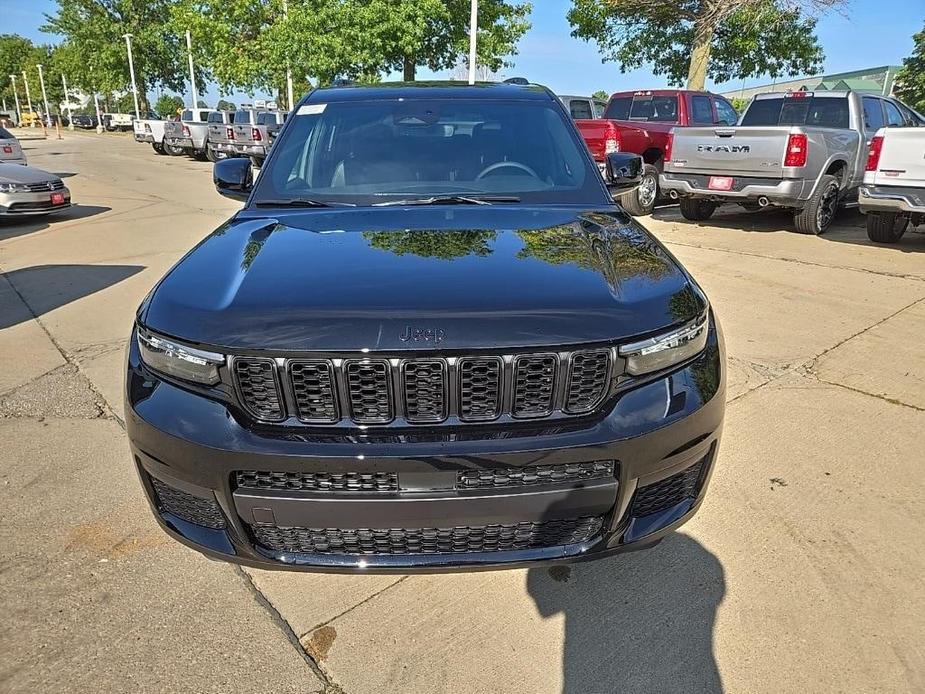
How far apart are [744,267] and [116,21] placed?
61.1 meters

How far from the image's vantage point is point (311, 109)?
3.47 meters

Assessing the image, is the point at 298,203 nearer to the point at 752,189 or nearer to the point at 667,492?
the point at 667,492

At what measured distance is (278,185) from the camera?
3.13 meters

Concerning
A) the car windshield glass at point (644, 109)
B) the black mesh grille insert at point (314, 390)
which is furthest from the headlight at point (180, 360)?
the car windshield glass at point (644, 109)

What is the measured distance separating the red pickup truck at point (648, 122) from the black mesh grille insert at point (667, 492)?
29.8ft

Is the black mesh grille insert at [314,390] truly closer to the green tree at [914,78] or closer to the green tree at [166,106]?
the green tree at [914,78]

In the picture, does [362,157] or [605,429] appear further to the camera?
[362,157]

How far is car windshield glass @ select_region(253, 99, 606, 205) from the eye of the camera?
3086mm

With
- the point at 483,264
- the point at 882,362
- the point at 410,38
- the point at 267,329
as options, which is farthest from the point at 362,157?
the point at 410,38

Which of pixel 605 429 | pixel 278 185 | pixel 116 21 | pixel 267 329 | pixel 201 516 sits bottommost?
pixel 201 516

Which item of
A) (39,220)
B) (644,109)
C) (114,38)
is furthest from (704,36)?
(114,38)

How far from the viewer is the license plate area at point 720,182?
8.97 m

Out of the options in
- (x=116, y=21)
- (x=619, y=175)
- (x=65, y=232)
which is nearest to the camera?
(x=619, y=175)

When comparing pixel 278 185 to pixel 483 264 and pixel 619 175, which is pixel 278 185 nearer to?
pixel 483 264
